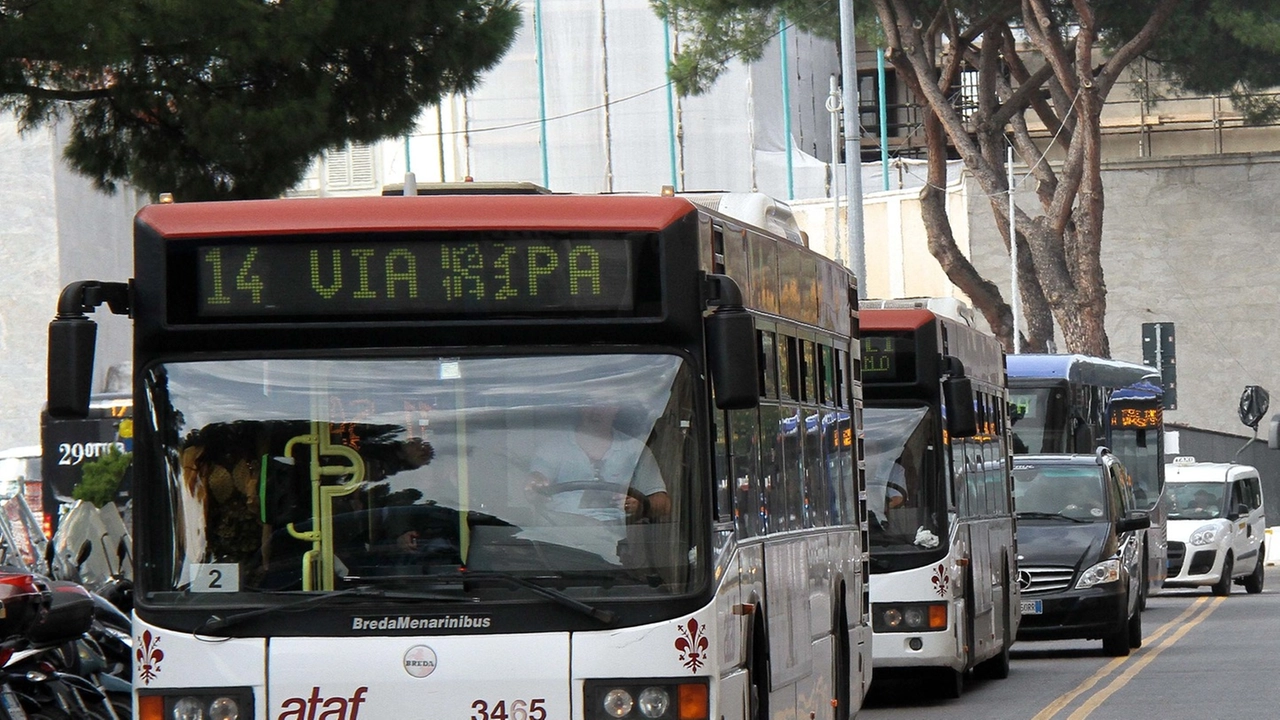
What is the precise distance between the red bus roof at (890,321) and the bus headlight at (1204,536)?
17.6 m

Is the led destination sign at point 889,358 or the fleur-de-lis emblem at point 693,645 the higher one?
the led destination sign at point 889,358

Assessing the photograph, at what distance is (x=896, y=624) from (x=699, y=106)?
35925 millimetres

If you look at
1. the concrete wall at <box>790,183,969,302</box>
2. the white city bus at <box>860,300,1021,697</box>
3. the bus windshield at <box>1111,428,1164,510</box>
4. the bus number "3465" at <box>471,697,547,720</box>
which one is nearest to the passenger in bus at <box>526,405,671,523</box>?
the bus number "3465" at <box>471,697,547,720</box>

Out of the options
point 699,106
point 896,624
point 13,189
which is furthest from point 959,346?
point 699,106

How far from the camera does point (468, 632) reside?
22.9 ft

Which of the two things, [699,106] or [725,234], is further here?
[699,106]

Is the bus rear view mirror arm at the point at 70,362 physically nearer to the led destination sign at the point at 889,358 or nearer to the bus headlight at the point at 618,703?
the bus headlight at the point at 618,703

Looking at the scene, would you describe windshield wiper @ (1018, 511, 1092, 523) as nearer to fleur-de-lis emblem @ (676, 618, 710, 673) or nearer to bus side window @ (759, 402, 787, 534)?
bus side window @ (759, 402, 787, 534)

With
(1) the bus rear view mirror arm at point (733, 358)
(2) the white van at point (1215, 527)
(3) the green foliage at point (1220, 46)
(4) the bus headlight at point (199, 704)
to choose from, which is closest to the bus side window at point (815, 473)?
(1) the bus rear view mirror arm at point (733, 358)

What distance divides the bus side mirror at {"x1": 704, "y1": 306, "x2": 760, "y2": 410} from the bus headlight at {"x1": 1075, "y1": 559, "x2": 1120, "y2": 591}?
42.6ft

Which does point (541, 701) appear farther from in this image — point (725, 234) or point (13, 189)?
point (13, 189)

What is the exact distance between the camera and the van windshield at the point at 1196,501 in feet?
108

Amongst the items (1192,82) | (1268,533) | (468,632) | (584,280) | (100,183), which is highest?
(1192,82)

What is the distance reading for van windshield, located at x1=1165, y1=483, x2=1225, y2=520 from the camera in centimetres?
3281
